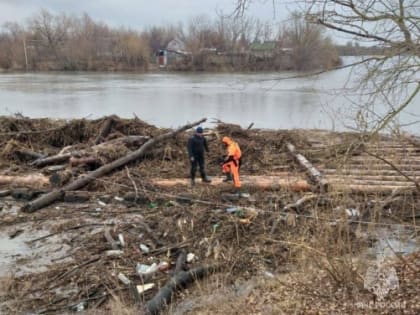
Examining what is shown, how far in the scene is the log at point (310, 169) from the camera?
25.9ft

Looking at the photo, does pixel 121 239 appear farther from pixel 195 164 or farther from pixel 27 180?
pixel 27 180

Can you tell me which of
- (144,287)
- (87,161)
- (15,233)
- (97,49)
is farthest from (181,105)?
(97,49)

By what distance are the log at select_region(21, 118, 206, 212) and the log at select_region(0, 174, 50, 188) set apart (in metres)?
0.74

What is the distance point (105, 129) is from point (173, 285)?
7.47 m

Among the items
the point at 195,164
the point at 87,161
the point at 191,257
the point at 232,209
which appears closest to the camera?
the point at 191,257

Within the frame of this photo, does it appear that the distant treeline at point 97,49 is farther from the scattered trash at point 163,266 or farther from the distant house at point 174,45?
the scattered trash at point 163,266

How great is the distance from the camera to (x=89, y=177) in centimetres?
875

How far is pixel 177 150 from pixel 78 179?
9.04 feet

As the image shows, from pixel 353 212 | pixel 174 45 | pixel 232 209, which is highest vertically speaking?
pixel 174 45

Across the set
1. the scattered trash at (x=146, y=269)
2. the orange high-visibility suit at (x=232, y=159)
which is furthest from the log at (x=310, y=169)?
the scattered trash at (x=146, y=269)

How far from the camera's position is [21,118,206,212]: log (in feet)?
25.4

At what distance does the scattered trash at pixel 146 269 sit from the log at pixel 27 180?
4.25m

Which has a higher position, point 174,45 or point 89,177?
point 174,45

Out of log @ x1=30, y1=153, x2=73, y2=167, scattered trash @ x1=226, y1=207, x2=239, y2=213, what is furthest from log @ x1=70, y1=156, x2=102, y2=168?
scattered trash @ x1=226, y1=207, x2=239, y2=213
